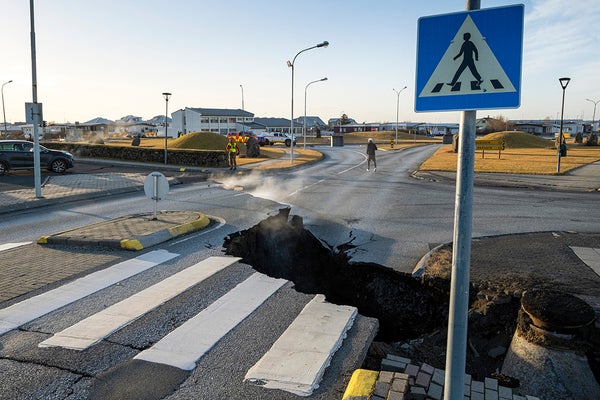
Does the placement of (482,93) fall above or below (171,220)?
above

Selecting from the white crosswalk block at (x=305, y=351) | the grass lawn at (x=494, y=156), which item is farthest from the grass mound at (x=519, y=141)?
the white crosswalk block at (x=305, y=351)

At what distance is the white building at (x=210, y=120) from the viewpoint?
281 ft

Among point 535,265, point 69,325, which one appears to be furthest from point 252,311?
point 535,265

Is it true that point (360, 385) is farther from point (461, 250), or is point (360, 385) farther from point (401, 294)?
point (401, 294)

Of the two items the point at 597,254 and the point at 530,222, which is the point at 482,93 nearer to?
the point at 597,254

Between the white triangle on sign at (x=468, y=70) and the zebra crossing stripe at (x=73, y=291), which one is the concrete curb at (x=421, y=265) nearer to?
the zebra crossing stripe at (x=73, y=291)

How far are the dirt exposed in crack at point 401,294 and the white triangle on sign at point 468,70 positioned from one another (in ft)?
9.52

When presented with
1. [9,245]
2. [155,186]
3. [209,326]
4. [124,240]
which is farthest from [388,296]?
[9,245]

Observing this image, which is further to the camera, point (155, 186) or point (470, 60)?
point (155, 186)

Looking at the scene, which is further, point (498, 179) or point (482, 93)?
point (498, 179)

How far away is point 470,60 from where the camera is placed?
2.69 m

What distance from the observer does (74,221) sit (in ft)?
36.9

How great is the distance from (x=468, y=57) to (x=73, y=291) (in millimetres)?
5581

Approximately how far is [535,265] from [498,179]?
47.4 feet
